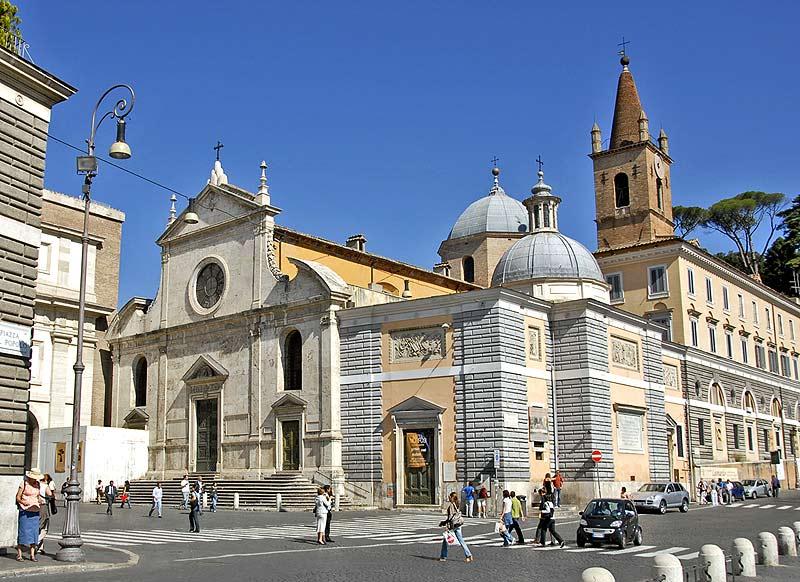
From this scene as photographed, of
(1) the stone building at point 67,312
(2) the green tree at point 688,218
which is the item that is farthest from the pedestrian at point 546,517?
(2) the green tree at point 688,218

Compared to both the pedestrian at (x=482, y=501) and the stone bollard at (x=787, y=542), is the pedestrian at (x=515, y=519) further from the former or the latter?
the pedestrian at (x=482, y=501)

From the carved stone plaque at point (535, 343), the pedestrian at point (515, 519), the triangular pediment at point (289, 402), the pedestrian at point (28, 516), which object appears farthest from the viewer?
the triangular pediment at point (289, 402)

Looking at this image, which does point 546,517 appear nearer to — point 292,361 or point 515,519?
point 515,519

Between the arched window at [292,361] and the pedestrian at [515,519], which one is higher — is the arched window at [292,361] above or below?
above

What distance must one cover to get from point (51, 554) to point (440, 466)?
19.0 metres

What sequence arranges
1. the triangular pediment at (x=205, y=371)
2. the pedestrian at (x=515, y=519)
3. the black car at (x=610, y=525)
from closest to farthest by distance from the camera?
the black car at (x=610, y=525)
the pedestrian at (x=515, y=519)
the triangular pediment at (x=205, y=371)

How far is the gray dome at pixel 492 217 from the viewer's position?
5706cm

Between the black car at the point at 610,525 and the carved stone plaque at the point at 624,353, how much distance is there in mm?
16558

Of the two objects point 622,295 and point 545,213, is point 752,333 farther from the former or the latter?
point 545,213

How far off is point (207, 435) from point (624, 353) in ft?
63.9

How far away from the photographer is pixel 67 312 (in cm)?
4381

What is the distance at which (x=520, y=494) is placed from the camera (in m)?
33.8

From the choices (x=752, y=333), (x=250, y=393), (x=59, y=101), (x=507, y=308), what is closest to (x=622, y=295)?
(x=752, y=333)

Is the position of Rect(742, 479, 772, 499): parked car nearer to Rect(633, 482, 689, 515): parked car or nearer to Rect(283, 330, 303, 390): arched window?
Rect(633, 482, 689, 515): parked car
